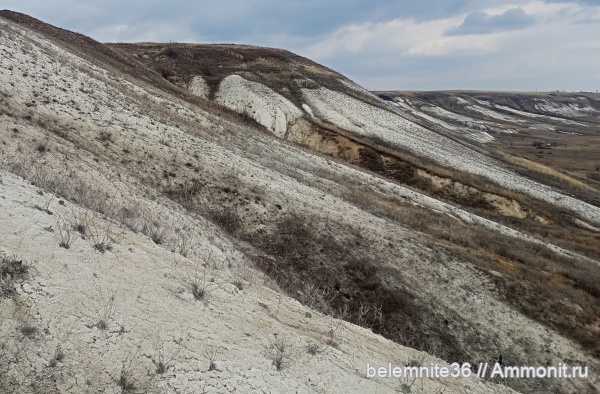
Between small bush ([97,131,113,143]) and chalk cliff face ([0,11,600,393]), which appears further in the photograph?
small bush ([97,131,113,143])

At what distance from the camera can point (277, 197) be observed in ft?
63.8

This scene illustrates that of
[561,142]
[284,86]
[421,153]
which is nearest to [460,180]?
[421,153]

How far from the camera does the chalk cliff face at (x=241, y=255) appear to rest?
264 inches

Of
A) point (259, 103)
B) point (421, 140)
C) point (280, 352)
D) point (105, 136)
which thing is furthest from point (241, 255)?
point (421, 140)

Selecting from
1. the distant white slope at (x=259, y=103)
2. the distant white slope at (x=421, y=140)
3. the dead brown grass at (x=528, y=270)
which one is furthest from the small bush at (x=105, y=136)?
the distant white slope at (x=421, y=140)

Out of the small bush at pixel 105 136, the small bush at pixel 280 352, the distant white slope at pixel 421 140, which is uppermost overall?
the distant white slope at pixel 421 140

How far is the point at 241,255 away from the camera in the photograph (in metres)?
14.6

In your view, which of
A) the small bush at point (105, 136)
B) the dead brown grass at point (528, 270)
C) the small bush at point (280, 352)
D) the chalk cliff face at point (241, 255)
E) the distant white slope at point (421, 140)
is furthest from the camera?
the distant white slope at point (421, 140)

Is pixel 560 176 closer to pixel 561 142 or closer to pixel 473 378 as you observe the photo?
pixel 473 378

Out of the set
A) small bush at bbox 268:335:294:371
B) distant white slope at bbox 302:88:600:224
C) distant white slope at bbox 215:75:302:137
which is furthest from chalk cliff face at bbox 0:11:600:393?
distant white slope at bbox 215:75:302:137

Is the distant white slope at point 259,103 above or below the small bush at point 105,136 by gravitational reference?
above

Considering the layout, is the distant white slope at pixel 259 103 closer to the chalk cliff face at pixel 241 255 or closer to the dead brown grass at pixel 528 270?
the chalk cliff face at pixel 241 255

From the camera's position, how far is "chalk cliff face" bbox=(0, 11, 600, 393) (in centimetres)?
671

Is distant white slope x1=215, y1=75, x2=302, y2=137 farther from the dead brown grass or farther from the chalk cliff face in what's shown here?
the dead brown grass
